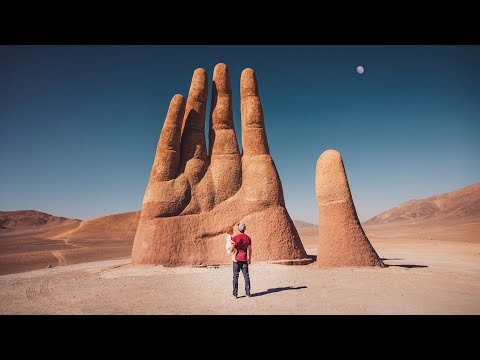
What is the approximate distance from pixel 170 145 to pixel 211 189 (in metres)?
2.91

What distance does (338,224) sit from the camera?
11.9 metres

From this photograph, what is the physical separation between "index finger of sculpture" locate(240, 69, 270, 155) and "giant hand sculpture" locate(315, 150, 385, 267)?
3715mm

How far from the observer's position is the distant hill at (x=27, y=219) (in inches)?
4268

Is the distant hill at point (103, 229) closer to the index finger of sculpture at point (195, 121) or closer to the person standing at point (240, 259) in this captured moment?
the index finger of sculpture at point (195, 121)

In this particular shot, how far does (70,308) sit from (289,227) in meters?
9.54

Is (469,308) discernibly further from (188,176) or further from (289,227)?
(188,176)

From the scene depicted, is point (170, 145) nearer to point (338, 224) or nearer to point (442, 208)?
point (338, 224)

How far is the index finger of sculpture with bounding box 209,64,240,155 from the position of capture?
15797 mm

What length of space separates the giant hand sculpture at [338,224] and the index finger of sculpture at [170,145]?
680 cm

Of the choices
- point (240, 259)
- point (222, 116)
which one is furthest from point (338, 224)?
point (222, 116)

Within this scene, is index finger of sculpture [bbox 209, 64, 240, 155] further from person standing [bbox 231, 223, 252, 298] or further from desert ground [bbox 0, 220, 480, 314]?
person standing [bbox 231, 223, 252, 298]

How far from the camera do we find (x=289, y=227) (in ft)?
46.3

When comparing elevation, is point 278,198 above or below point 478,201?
below
